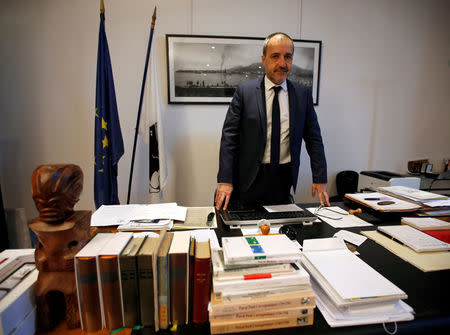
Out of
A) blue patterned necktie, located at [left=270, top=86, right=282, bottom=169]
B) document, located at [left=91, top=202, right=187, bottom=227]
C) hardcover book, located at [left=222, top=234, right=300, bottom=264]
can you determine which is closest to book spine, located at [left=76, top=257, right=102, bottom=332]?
hardcover book, located at [left=222, top=234, right=300, bottom=264]

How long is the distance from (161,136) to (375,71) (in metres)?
2.56

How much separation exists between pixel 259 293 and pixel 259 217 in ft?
1.71

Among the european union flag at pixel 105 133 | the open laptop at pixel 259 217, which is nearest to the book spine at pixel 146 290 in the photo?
the open laptop at pixel 259 217

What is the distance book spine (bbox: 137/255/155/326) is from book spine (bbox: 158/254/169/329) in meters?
0.02

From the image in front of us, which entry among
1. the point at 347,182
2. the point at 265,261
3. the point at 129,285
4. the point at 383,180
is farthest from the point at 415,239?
the point at 347,182

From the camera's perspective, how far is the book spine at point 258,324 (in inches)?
21.5

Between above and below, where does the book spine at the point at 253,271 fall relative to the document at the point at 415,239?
above

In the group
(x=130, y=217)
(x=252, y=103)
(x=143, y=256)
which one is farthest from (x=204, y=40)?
(x=143, y=256)

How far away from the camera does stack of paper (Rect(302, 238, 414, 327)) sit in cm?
57

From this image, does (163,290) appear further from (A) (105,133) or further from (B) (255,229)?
(A) (105,133)

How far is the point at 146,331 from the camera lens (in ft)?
1.89

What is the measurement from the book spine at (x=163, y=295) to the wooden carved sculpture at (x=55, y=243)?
0.70 feet

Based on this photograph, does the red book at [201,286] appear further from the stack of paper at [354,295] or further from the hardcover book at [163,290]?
the stack of paper at [354,295]

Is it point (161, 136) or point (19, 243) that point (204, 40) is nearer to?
point (161, 136)
